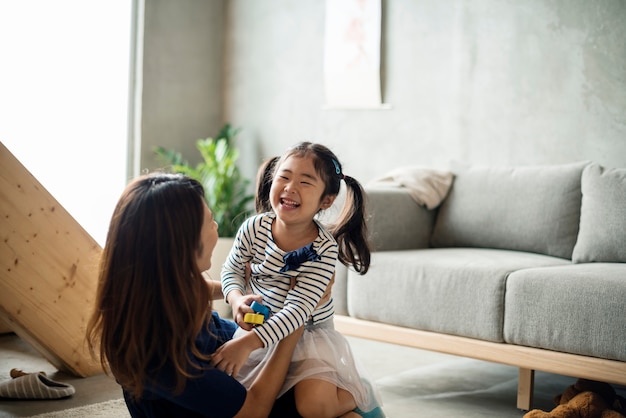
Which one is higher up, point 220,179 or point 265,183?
point 265,183

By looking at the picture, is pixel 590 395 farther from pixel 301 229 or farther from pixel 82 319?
pixel 82 319

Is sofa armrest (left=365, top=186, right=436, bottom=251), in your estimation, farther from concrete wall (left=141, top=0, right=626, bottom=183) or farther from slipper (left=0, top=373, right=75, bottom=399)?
slipper (left=0, top=373, right=75, bottom=399)

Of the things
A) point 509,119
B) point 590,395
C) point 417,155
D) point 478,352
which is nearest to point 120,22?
point 417,155

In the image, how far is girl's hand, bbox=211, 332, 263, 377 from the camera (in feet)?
5.24

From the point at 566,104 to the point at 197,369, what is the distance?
254 cm

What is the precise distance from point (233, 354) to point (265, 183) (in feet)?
2.04

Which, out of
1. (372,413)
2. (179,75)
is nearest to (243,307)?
(372,413)

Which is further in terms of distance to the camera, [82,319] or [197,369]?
[82,319]

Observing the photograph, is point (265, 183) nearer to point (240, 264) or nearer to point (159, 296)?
point (240, 264)

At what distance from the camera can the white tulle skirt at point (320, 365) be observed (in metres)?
1.80

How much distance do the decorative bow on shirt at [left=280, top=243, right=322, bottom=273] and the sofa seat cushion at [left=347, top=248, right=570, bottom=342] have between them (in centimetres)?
92

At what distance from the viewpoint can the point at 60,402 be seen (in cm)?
241

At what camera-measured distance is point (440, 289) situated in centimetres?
266

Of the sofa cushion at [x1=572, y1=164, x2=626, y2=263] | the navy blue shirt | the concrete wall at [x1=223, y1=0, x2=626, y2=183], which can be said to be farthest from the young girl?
the concrete wall at [x1=223, y1=0, x2=626, y2=183]
